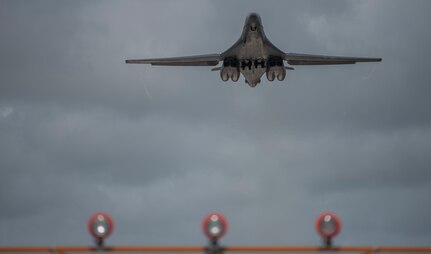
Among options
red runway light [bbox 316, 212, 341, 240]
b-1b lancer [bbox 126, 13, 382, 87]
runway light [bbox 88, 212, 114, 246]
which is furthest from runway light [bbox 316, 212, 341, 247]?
b-1b lancer [bbox 126, 13, 382, 87]

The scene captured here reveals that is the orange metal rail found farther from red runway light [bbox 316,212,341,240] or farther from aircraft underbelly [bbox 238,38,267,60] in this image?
aircraft underbelly [bbox 238,38,267,60]

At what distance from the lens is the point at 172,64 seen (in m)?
81.3

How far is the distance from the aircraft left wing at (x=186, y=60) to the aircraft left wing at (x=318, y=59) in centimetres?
770

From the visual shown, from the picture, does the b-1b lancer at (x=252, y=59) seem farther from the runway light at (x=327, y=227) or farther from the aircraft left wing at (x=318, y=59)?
the runway light at (x=327, y=227)

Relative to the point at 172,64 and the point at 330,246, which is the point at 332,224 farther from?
the point at 172,64

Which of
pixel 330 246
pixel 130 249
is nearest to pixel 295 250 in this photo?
pixel 330 246

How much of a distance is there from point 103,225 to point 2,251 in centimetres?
234

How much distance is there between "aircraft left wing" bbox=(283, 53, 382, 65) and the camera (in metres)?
79.0

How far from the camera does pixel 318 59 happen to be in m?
80.2

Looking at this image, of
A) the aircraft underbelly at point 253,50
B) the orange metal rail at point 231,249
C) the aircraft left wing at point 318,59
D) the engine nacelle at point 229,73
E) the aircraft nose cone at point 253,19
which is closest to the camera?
the orange metal rail at point 231,249

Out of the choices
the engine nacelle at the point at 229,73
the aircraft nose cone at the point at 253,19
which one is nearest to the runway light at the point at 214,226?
the aircraft nose cone at the point at 253,19

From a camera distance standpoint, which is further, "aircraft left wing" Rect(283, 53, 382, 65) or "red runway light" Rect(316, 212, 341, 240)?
"aircraft left wing" Rect(283, 53, 382, 65)

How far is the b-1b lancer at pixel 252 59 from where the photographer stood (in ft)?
240

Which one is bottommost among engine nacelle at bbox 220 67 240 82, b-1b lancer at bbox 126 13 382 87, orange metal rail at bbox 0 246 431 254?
orange metal rail at bbox 0 246 431 254
